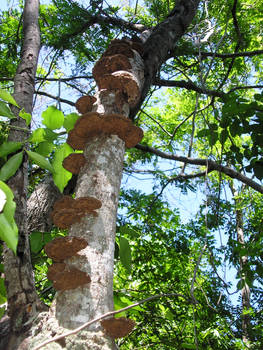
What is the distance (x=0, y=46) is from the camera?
6641mm

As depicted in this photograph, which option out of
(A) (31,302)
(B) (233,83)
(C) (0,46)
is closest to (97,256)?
(A) (31,302)

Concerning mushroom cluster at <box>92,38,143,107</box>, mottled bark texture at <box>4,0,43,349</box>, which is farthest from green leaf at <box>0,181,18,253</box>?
mushroom cluster at <box>92,38,143,107</box>

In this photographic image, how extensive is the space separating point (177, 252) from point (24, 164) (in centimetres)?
466

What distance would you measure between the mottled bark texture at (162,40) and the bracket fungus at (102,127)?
1.87 ft

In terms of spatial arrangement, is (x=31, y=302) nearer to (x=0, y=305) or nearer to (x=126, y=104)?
(x=0, y=305)

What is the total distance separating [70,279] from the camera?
1.06m

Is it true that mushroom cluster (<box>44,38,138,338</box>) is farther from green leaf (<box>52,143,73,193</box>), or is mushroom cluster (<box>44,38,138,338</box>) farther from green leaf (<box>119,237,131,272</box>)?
green leaf (<box>119,237,131,272</box>)

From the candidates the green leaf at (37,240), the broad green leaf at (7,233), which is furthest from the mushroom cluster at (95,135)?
the green leaf at (37,240)

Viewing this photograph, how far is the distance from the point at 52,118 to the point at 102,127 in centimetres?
25

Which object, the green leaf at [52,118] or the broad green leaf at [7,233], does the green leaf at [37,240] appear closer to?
the green leaf at [52,118]

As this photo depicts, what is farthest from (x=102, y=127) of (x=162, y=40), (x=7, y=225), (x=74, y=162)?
(x=162, y=40)

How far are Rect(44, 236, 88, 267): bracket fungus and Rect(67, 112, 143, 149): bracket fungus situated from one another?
0.59 m

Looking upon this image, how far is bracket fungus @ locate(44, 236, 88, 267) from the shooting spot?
44.4 inches

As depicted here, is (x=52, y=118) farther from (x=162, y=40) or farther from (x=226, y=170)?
(x=226, y=170)
